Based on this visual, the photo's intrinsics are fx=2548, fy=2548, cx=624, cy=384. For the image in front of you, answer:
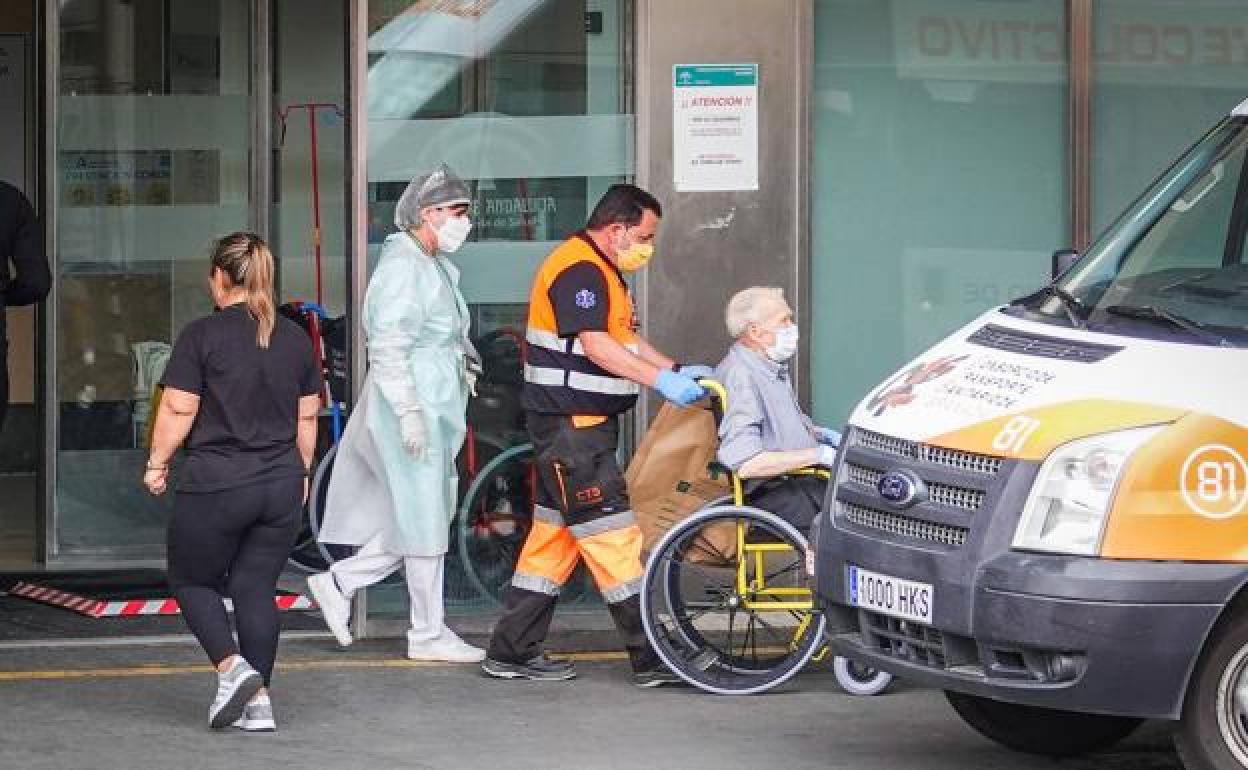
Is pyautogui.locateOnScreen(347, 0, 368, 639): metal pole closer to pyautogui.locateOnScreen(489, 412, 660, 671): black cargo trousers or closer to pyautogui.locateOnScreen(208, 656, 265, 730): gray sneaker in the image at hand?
pyautogui.locateOnScreen(489, 412, 660, 671): black cargo trousers

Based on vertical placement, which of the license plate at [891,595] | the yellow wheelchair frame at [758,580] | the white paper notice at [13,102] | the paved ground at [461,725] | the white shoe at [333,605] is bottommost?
the paved ground at [461,725]

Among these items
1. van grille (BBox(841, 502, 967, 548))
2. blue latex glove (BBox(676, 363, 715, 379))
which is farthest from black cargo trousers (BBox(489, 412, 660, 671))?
van grille (BBox(841, 502, 967, 548))

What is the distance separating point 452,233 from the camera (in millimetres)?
9680

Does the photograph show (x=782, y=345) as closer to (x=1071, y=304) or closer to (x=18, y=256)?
(x=1071, y=304)

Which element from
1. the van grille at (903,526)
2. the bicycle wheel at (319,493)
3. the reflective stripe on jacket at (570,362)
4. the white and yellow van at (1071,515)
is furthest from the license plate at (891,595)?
the bicycle wheel at (319,493)

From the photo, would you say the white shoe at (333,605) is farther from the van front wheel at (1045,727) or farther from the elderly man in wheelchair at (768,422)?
the van front wheel at (1045,727)

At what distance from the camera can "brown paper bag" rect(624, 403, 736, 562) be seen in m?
9.65

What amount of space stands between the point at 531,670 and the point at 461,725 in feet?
→ 2.79

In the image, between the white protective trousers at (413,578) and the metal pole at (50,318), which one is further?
the metal pole at (50,318)

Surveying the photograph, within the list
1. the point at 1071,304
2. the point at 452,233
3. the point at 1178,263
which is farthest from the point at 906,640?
the point at 452,233

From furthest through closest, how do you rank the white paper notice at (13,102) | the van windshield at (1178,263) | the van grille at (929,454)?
1. the white paper notice at (13,102)
2. the van windshield at (1178,263)
3. the van grille at (929,454)

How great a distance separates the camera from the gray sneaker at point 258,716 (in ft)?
27.5

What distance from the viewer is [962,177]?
433 inches

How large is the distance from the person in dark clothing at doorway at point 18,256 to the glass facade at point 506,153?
1.65 metres
